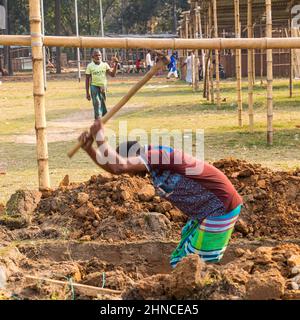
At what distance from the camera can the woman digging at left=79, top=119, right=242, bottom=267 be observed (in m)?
5.25

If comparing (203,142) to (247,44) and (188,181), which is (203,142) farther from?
(188,181)

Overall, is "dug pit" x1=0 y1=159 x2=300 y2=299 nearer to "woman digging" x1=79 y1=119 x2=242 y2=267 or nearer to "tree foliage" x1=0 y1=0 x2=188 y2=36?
"woman digging" x1=79 y1=119 x2=242 y2=267

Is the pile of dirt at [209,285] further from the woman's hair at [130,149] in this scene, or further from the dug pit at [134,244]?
the woman's hair at [130,149]

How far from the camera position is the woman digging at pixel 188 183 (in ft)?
17.2

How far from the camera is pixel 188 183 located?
5418 mm

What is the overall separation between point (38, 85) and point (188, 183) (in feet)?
10.8

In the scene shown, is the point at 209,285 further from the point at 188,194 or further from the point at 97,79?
the point at 97,79

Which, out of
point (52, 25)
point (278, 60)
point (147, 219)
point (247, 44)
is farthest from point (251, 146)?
point (52, 25)

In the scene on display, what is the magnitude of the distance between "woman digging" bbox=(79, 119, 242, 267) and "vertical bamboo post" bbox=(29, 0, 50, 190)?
9.58ft

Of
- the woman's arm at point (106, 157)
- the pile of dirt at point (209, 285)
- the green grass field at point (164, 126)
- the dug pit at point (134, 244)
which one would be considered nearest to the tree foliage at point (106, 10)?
the green grass field at point (164, 126)

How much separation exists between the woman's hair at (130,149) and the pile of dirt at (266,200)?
2317 mm

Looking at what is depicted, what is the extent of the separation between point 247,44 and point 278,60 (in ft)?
96.9

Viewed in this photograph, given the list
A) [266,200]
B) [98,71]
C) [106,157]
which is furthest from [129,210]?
[98,71]

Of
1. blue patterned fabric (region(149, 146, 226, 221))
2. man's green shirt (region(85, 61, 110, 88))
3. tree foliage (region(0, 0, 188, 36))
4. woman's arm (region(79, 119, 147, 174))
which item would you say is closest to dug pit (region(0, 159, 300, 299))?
blue patterned fabric (region(149, 146, 226, 221))
